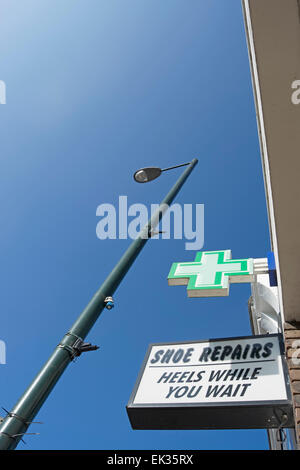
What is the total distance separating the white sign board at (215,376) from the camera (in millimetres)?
3279

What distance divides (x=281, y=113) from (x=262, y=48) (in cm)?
56

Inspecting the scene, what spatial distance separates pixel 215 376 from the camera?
3.65 meters

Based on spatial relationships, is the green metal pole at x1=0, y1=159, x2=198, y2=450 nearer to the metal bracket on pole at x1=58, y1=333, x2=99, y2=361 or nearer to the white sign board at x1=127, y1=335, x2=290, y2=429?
the metal bracket on pole at x1=58, y1=333, x2=99, y2=361

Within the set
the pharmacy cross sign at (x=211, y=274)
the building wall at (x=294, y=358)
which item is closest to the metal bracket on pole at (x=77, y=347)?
the pharmacy cross sign at (x=211, y=274)

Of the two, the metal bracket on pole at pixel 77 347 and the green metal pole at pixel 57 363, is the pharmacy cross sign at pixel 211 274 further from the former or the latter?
the metal bracket on pole at pixel 77 347

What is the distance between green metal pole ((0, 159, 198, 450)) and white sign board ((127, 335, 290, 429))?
0.84 m

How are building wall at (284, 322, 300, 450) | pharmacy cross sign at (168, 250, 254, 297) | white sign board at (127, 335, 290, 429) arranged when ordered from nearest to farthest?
building wall at (284, 322, 300, 450)
white sign board at (127, 335, 290, 429)
pharmacy cross sign at (168, 250, 254, 297)

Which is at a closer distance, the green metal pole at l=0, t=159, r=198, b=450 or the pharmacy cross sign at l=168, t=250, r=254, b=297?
the green metal pole at l=0, t=159, r=198, b=450

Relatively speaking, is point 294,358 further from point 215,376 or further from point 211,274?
point 211,274

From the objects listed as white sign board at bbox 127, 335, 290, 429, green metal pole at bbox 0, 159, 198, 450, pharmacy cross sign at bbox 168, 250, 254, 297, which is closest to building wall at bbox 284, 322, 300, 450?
white sign board at bbox 127, 335, 290, 429

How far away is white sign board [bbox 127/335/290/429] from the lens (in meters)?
3.28

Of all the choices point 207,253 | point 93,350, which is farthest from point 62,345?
point 207,253

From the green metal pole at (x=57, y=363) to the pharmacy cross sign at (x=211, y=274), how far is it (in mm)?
647
